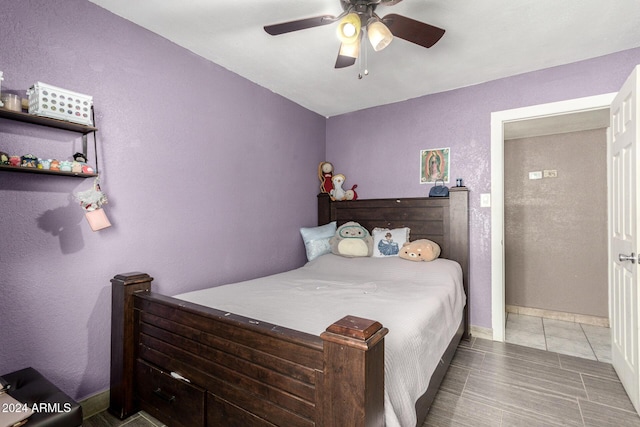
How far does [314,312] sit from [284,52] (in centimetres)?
191

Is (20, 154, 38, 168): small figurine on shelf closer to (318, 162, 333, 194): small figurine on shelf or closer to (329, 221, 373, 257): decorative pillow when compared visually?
(329, 221, 373, 257): decorative pillow

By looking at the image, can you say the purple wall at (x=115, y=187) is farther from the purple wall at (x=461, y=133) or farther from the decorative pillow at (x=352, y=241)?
the purple wall at (x=461, y=133)

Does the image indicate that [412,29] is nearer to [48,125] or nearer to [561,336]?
[48,125]

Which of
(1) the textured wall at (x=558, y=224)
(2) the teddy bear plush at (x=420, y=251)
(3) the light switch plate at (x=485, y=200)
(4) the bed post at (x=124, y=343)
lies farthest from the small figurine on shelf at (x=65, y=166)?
(1) the textured wall at (x=558, y=224)

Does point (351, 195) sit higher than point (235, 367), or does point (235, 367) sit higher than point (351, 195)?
point (351, 195)

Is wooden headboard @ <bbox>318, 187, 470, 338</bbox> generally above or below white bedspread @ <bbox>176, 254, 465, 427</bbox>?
above

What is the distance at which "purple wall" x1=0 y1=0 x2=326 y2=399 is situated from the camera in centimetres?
158

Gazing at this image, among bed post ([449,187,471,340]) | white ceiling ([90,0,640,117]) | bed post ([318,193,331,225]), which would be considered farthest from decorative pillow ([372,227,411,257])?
white ceiling ([90,0,640,117])

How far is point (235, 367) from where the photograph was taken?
133 centimetres

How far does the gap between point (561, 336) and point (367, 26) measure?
3.28m

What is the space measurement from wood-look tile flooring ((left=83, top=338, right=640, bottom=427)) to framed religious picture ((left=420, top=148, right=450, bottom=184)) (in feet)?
5.35

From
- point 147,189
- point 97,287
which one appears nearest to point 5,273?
point 97,287

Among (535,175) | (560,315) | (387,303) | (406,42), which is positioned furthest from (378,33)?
(560,315)

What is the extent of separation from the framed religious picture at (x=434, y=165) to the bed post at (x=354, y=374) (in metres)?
2.44
